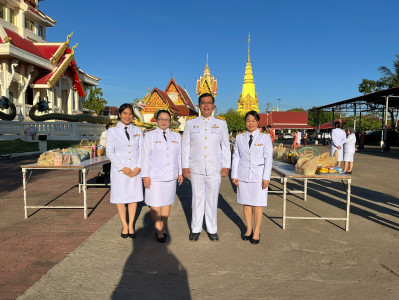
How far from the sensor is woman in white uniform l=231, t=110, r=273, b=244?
4.12 meters

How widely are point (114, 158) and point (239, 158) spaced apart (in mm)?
1845

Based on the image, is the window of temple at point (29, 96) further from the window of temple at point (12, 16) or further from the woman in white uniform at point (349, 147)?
the woman in white uniform at point (349, 147)

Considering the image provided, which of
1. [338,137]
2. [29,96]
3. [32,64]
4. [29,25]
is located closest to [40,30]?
[29,25]

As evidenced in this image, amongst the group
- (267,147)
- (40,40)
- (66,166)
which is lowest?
(66,166)

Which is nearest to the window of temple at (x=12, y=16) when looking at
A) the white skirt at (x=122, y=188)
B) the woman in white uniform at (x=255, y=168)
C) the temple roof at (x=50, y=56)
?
the temple roof at (x=50, y=56)

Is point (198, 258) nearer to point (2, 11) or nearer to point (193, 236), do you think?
point (193, 236)

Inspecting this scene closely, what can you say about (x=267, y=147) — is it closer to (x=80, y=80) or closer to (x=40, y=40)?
(x=80, y=80)

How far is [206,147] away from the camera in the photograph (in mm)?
4145

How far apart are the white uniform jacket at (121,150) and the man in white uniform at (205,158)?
753 mm

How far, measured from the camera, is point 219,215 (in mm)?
5617

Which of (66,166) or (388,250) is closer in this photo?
(388,250)

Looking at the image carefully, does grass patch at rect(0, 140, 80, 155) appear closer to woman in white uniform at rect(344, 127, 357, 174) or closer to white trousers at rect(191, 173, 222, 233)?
woman in white uniform at rect(344, 127, 357, 174)

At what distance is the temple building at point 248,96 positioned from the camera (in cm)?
9712

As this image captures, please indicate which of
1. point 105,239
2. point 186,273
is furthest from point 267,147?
point 105,239
